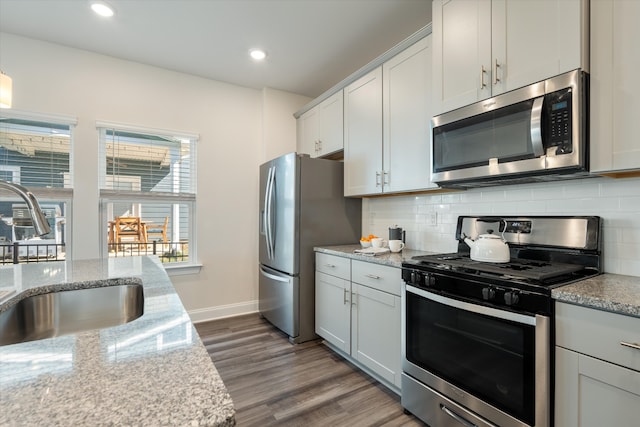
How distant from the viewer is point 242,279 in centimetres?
374

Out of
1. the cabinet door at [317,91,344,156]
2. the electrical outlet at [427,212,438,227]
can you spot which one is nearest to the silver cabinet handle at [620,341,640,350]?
the electrical outlet at [427,212,438,227]

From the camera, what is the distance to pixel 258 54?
3016 millimetres

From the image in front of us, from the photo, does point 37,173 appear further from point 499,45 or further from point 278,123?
point 499,45

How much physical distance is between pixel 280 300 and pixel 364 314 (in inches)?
42.5

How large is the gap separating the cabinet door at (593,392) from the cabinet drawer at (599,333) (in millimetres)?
27

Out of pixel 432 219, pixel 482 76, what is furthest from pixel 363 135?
pixel 482 76

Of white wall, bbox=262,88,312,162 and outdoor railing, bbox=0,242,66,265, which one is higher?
white wall, bbox=262,88,312,162

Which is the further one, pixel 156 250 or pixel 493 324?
pixel 156 250

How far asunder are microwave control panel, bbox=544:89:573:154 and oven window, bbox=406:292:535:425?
0.85 m

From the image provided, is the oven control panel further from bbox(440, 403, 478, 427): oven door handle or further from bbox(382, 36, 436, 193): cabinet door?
bbox(382, 36, 436, 193): cabinet door

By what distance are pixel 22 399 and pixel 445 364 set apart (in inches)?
66.1

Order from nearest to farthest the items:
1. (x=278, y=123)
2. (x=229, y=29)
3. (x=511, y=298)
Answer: (x=511, y=298)
(x=229, y=29)
(x=278, y=123)

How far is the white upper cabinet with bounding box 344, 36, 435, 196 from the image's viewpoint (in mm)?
2248

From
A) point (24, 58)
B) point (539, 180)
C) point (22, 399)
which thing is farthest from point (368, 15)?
point (24, 58)
